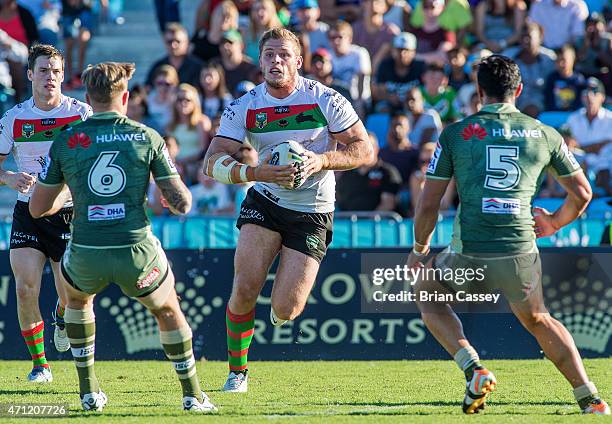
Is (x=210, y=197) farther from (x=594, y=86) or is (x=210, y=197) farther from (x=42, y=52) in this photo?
(x=42, y=52)

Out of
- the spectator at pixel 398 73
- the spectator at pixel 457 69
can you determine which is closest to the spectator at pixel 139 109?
the spectator at pixel 398 73

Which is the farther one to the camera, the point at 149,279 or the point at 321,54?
the point at 321,54

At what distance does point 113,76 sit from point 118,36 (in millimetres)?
11922

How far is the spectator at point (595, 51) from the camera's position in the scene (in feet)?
50.4

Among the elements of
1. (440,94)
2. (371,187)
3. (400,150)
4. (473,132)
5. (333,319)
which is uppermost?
(473,132)

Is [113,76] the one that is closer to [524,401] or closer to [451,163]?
[451,163]

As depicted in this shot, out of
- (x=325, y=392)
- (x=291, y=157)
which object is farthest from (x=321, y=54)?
(x=291, y=157)

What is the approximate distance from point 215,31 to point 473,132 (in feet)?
32.5

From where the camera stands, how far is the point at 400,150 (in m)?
14.0

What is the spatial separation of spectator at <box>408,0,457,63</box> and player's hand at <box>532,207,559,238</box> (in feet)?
30.1

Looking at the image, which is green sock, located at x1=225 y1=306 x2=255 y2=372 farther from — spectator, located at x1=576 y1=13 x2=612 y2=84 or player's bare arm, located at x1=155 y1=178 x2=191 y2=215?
spectator, located at x1=576 y1=13 x2=612 y2=84

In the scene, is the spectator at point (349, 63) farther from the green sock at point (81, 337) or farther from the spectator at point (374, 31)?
the green sock at point (81, 337)

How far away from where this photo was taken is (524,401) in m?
7.84

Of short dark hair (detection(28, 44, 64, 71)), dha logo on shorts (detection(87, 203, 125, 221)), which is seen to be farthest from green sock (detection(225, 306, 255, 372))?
short dark hair (detection(28, 44, 64, 71))
